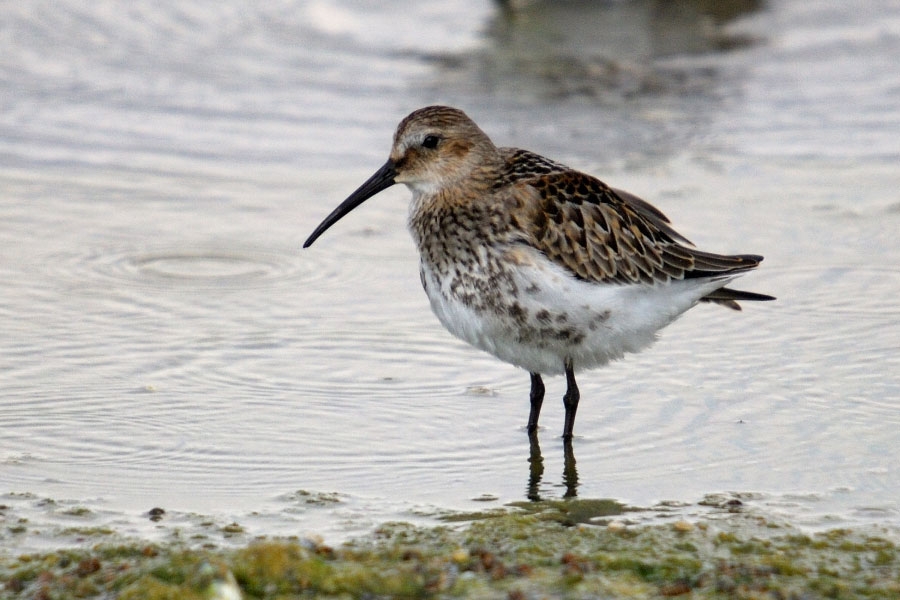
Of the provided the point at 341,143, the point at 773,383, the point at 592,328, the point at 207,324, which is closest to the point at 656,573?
the point at 592,328

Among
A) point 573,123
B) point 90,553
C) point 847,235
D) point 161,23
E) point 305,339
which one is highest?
point 161,23

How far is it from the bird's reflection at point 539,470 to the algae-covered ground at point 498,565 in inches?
18.6

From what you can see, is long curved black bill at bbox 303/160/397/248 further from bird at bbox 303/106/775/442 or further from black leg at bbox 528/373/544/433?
black leg at bbox 528/373/544/433

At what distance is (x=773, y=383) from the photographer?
242 inches

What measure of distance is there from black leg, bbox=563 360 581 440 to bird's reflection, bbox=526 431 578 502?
0.06 m

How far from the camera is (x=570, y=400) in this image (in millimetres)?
5723

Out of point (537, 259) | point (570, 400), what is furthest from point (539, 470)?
point (537, 259)

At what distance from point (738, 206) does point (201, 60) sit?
606 centimetres

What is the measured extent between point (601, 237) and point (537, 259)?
15.0 inches

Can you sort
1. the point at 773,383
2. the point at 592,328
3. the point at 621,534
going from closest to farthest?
the point at 621,534 → the point at 592,328 → the point at 773,383

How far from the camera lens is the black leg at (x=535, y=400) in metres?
5.80

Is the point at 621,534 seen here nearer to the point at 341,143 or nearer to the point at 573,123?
the point at 341,143

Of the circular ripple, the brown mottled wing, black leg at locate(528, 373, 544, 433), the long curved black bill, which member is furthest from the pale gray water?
the long curved black bill

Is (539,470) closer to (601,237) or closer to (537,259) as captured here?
(537,259)
